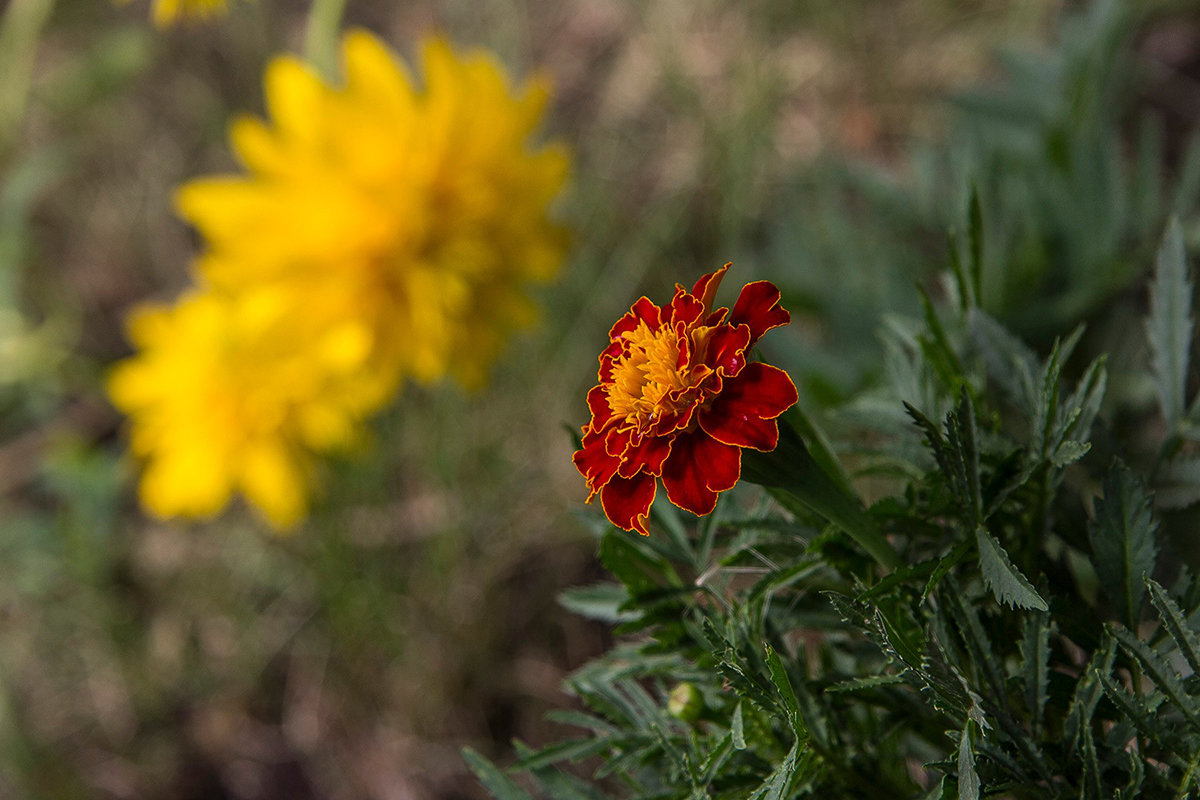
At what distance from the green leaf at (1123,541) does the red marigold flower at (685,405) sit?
221mm

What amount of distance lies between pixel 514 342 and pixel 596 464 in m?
1.64

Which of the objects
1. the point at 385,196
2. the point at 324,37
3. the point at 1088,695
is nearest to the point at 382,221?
the point at 385,196

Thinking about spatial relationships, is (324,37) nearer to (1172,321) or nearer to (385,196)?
(385,196)

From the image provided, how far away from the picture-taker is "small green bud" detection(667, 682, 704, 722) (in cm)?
65

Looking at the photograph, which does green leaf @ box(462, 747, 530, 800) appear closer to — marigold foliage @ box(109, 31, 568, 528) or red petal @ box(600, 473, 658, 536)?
red petal @ box(600, 473, 658, 536)

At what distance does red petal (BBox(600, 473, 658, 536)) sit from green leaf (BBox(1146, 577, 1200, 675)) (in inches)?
9.4

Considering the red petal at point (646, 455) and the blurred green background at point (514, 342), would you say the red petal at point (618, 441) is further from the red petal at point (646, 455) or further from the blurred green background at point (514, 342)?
the blurred green background at point (514, 342)

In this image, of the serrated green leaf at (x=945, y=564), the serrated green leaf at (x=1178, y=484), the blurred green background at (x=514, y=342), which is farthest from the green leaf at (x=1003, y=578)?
the blurred green background at (x=514, y=342)

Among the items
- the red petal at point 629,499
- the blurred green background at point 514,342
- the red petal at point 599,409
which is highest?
the red petal at point 599,409

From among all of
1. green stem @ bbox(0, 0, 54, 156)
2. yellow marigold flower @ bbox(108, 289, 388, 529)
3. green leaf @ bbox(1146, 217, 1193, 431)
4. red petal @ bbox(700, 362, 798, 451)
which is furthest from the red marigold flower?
green stem @ bbox(0, 0, 54, 156)

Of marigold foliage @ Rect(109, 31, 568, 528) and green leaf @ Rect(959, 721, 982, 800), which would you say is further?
marigold foliage @ Rect(109, 31, 568, 528)

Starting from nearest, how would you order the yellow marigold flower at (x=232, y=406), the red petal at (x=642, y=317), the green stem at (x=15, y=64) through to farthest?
1. the red petal at (x=642, y=317)
2. the yellow marigold flower at (x=232, y=406)
3. the green stem at (x=15, y=64)

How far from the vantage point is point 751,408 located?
0.53 meters

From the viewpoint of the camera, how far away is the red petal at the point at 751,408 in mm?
520
